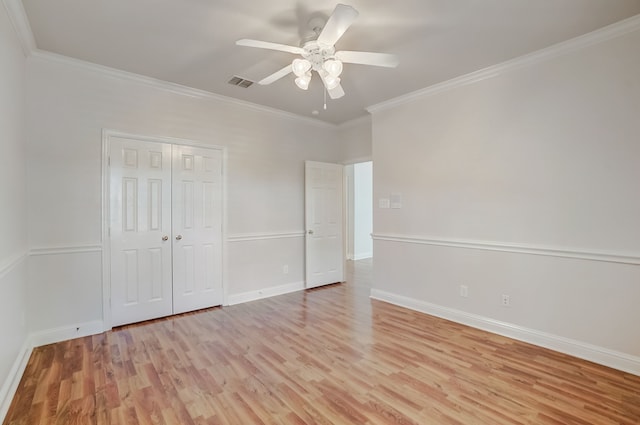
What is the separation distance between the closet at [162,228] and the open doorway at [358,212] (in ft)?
14.8

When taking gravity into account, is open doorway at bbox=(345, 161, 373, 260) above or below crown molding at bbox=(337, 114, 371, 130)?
below

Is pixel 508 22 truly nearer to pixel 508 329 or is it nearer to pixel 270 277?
pixel 508 329

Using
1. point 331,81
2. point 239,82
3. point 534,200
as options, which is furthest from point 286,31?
point 534,200

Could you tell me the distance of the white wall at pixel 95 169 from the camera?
299 centimetres

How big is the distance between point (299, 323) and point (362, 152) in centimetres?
294

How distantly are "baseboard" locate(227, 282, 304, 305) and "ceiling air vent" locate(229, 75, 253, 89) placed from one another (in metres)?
2.73

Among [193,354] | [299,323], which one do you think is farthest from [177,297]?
[299,323]

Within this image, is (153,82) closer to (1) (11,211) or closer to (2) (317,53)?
(1) (11,211)

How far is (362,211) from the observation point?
8.73 m

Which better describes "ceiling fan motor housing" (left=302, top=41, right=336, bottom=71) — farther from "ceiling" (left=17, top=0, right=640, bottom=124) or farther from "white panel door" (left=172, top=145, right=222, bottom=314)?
"white panel door" (left=172, top=145, right=222, bottom=314)

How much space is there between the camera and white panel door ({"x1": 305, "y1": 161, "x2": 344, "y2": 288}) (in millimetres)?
5047

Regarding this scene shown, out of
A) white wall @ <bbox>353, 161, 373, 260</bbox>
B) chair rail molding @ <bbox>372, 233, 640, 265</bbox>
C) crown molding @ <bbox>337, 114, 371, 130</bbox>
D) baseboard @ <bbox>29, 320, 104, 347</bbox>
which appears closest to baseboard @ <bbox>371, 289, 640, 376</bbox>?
chair rail molding @ <bbox>372, 233, 640, 265</bbox>

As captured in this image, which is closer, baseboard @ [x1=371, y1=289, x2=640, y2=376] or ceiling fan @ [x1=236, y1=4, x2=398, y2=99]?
ceiling fan @ [x1=236, y1=4, x2=398, y2=99]

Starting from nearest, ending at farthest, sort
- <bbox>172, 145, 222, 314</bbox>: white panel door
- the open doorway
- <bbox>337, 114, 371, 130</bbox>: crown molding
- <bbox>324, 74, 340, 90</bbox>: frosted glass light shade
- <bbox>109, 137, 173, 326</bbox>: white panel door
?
1. <bbox>324, 74, 340, 90</bbox>: frosted glass light shade
2. <bbox>109, 137, 173, 326</bbox>: white panel door
3. <bbox>172, 145, 222, 314</bbox>: white panel door
4. <bbox>337, 114, 371, 130</bbox>: crown molding
5. the open doorway
